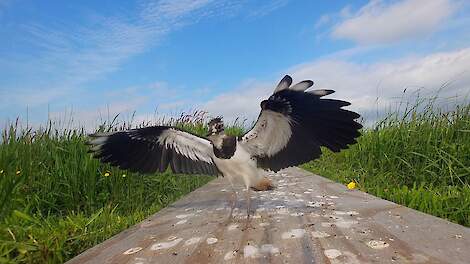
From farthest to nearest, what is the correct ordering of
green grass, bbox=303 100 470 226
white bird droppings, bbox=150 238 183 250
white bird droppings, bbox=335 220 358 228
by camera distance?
green grass, bbox=303 100 470 226
white bird droppings, bbox=335 220 358 228
white bird droppings, bbox=150 238 183 250

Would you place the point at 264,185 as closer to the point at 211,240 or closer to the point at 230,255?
the point at 211,240

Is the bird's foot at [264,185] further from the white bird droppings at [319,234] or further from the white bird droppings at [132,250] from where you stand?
the white bird droppings at [132,250]

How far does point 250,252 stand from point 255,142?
4.33 feet

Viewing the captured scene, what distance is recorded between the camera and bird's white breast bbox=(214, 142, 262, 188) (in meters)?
3.01

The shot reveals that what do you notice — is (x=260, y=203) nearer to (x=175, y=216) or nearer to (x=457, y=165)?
(x=175, y=216)

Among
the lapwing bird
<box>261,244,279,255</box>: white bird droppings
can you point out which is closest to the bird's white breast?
the lapwing bird

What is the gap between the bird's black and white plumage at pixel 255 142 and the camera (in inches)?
111

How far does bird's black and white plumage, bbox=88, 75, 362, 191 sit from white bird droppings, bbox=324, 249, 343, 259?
3.80 ft

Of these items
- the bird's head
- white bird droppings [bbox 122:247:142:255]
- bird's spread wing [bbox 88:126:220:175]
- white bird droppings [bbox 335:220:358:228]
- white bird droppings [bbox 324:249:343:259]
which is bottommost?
white bird droppings [bbox 324:249:343:259]

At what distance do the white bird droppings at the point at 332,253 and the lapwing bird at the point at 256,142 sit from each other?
3.13 feet

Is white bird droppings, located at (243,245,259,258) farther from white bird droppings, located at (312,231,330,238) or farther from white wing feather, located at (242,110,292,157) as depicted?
white wing feather, located at (242,110,292,157)

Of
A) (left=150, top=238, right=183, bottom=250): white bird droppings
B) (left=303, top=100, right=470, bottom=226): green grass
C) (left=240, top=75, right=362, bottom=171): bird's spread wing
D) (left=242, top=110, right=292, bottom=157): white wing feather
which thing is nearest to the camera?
(left=150, top=238, right=183, bottom=250): white bird droppings

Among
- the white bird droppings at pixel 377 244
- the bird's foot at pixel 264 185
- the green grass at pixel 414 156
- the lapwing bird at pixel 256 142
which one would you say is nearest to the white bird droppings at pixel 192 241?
the lapwing bird at pixel 256 142

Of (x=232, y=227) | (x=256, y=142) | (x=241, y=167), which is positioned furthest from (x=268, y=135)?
(x=232, y=227)
